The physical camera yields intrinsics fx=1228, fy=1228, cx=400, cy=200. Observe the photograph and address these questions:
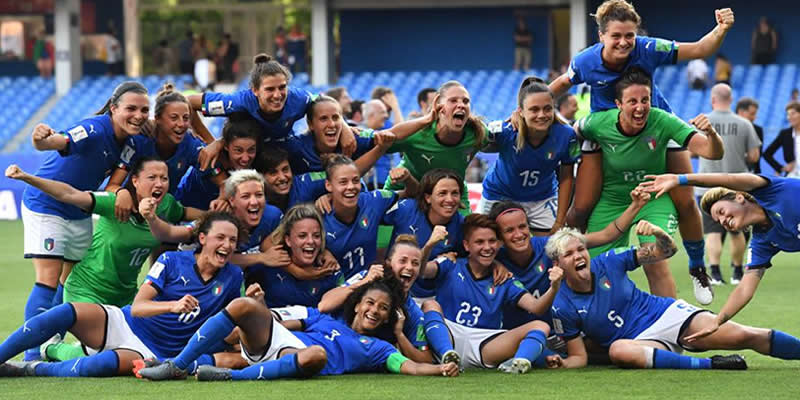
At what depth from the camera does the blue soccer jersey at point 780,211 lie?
6.81m

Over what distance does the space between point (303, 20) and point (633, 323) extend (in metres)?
25.1

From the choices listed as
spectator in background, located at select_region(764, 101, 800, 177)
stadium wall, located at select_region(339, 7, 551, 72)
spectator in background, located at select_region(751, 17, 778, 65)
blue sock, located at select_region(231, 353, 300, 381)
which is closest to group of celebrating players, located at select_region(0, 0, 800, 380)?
blue sock, located at select_region(231, 353, 300, 381)

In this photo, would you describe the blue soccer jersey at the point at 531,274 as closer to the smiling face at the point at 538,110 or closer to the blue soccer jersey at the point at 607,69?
the smiling face at the point at 538,110

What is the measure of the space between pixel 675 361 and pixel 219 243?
108 inches

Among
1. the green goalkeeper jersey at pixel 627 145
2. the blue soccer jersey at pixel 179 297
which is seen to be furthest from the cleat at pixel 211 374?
the green goalkeeper jersey at pixel 627 145

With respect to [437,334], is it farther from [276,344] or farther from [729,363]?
[729,363]

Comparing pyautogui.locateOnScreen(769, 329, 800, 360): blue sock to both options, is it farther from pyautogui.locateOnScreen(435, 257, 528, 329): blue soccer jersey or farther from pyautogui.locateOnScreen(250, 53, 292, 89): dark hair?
pyautogui.locateOnScreen(250, 53, 292, 89): dark hair

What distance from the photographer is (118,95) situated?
7980 millimetres

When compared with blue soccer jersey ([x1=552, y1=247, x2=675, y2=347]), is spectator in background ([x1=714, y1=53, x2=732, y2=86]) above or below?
above

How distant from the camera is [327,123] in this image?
8.28 m

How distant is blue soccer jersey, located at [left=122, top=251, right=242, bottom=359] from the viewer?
7191mm

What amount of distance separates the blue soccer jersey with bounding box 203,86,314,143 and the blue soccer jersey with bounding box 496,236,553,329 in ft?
5.49

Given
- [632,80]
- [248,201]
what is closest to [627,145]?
[632,80]

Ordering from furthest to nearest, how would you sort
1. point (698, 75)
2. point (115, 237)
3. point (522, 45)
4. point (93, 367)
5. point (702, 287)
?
point (522, 45) → point (698, 75) → point (702, 287) → point (115, 237) → point (93, 367)
